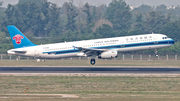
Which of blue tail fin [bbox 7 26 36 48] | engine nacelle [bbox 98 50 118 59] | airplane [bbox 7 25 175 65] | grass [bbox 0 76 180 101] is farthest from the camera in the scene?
blue tail fin [bbox 7 26 36 48]

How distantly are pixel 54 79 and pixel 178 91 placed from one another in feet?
41.0

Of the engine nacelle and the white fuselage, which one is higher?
the white fuselage

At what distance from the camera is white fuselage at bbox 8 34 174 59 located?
146ft

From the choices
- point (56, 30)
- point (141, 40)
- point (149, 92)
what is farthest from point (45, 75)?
point (56, 30)

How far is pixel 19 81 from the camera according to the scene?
1139 inches

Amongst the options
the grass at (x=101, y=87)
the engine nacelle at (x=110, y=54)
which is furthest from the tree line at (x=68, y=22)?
the grass at (x=101, y=87)

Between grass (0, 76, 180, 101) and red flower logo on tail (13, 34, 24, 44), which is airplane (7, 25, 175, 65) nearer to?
red flower logo on tail (13, 34, 24, 44)

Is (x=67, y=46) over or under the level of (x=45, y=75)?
over

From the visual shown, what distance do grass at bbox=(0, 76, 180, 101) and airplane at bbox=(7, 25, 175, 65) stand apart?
13581mm

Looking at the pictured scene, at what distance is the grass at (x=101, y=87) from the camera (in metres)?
21.4

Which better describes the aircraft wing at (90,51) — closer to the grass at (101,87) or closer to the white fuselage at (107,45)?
the white fuselage at (107,45)

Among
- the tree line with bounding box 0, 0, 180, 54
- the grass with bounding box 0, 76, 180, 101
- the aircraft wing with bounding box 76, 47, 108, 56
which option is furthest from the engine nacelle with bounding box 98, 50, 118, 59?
the tree line with bounding box 0, 0, 180, 54

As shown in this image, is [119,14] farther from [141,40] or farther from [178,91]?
[178,91]

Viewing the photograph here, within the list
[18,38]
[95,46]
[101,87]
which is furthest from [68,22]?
[101,87]
